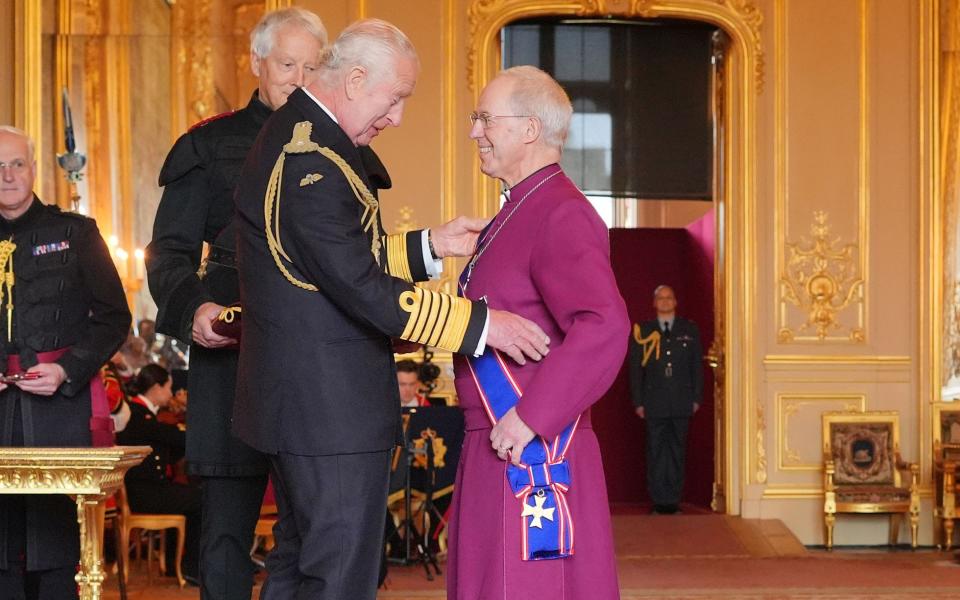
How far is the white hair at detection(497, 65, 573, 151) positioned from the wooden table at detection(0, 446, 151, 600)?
1.38m

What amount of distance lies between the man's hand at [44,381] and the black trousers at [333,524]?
1.24 meters

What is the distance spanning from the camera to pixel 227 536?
3.10 m

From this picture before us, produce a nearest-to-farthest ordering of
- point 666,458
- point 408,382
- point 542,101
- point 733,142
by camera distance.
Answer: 1. point 542,101
2. point 408,382
3. point 733,142
4. point 666,458

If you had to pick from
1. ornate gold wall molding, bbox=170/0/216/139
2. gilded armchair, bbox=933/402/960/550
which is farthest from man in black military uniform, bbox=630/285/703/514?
ornate gold wall molding, bbox=170/0/216/139

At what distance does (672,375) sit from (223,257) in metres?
7.01

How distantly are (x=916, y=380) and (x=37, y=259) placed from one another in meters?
6.56

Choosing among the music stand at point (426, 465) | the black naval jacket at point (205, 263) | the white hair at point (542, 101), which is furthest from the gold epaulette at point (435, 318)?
the music stand at point (426, 465)

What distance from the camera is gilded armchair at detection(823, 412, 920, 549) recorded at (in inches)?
336

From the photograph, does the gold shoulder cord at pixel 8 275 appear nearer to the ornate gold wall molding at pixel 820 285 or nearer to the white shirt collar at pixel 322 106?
the white shirt collar at pixel 322 106

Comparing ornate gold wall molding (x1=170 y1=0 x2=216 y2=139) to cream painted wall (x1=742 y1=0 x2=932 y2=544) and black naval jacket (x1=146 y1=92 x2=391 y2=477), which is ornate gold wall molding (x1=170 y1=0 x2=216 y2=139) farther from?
black naval jacket (x1=146 y1=92 x2=391 y2=477)

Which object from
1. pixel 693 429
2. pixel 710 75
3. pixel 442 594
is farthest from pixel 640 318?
pixel 442 594

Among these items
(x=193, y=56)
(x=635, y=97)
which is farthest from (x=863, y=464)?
(x=193, y=56)

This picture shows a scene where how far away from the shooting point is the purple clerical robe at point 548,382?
278 cm

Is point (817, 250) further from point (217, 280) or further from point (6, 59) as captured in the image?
point (217, 280)
